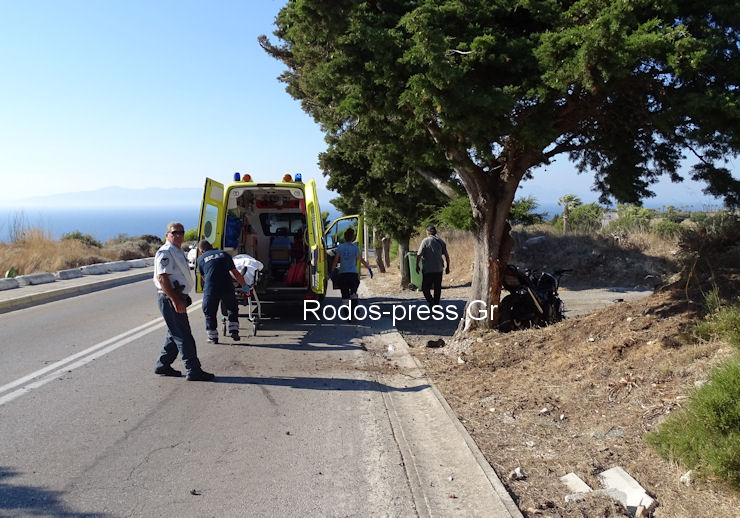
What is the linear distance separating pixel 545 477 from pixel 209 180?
27.0 feet

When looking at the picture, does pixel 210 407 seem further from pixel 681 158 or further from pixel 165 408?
pixel 681 158

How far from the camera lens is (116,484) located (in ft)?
13.7

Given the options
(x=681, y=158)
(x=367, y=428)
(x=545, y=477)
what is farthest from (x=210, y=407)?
(x=681, y=158)

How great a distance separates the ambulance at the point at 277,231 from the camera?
10766 millimetres

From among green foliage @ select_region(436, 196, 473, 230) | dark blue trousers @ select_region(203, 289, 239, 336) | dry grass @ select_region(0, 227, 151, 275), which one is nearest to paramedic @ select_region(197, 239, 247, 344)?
dark blue trousers @ select_region(203, 289, 239, 336)

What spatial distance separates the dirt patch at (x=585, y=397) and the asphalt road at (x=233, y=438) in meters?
0.34

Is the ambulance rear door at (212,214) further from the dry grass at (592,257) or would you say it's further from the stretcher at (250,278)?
the dry grass at (592,257)

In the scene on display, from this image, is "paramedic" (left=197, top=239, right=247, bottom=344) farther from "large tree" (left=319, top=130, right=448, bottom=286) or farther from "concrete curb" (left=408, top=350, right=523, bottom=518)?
"large tree" (left=319, top=130, right=448, bottom=286)

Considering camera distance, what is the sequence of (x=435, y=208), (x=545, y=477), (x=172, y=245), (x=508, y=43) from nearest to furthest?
(x=545, y=477)
(x=508, y=43)
(x=172, y=245)
(x=435, y=208)

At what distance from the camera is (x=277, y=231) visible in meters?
13.4

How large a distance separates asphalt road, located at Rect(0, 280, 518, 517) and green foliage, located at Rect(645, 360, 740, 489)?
115cm

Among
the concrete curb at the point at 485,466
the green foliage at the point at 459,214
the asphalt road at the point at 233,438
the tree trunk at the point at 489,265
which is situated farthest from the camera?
the green foliage at the point at 459,214

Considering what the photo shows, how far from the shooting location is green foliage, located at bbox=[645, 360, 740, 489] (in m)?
3.49

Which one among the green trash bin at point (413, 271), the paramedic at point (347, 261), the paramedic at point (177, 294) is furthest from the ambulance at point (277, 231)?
the paramedic at point (177, 294)
